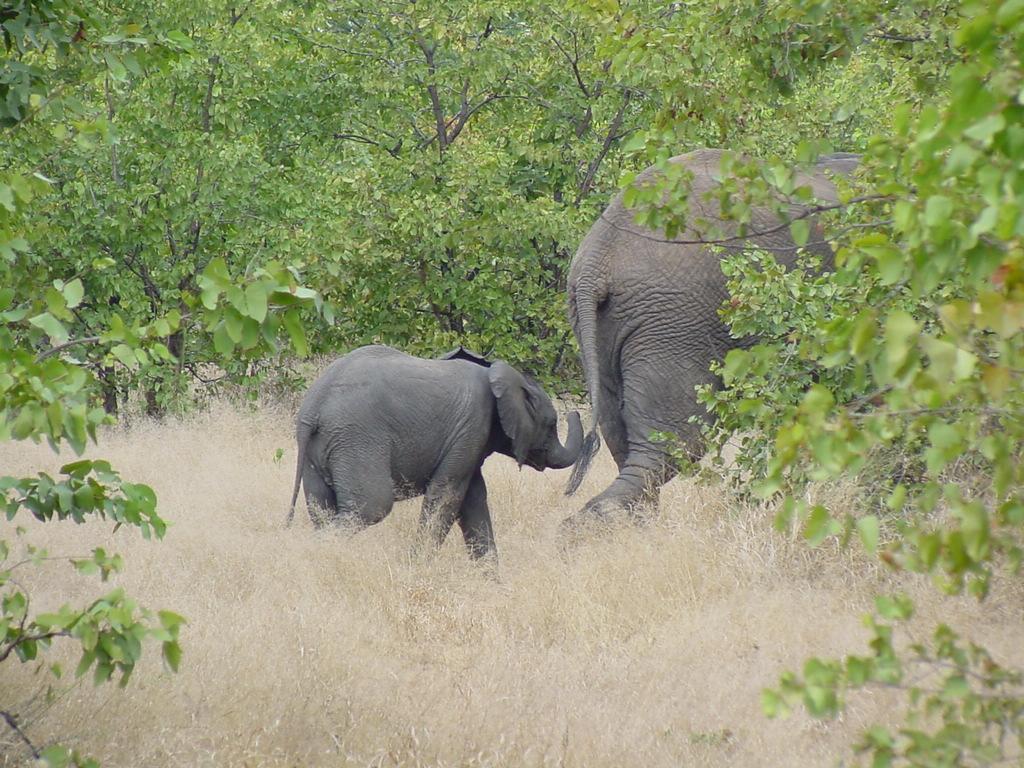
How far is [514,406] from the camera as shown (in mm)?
8992

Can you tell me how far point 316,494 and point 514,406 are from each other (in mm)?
1365

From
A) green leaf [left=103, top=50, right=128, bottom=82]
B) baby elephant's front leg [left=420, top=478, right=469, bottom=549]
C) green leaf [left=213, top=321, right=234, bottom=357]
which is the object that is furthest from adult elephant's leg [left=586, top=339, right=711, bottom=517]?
green leaf [left=213, top=321, right=234, bottom=357]

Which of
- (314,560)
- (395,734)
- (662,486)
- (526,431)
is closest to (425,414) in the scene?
(526,431)

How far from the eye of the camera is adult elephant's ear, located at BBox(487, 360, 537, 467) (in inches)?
353

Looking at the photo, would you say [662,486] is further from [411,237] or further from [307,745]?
[307,745]

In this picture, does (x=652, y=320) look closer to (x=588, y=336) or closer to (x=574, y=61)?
(x=588, y=336)

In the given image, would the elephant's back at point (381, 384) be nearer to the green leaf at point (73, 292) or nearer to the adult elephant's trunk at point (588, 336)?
the adult elephant's trunk at point (588, 336)

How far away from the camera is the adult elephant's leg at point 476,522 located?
29.3 feet

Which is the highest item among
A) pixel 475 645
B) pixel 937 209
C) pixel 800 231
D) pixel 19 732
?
pixel 937 209

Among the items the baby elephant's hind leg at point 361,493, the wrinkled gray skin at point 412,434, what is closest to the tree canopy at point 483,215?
the wrinkled gray skin at point 412,434

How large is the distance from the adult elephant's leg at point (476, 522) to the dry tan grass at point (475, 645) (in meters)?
0.15

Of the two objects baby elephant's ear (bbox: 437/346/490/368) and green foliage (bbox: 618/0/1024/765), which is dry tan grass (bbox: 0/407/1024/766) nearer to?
baby elephant's ear (bbox: 437/346/490/368)

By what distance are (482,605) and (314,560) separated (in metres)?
1.11

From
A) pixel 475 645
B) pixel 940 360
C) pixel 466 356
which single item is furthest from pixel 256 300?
pixel 466 356
